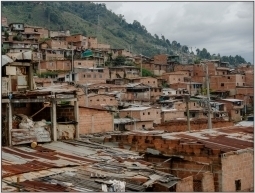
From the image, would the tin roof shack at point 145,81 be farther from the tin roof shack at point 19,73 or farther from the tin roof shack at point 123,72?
the tin roof shack at point 19,73

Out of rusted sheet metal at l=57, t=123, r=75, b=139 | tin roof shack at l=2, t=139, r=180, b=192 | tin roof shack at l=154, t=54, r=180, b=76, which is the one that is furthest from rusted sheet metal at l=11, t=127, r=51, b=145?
tin roof shack at l=154, t=54, r=180, b=76

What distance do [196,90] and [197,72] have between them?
7.22m

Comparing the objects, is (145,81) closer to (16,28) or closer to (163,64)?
(163,64)

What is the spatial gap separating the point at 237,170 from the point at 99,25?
110 meters

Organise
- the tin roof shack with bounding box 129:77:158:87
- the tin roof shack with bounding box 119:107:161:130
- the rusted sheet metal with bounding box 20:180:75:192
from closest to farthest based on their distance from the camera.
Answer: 1. the rusted sheet metal with bounding box 20:180:75:192
2. the tin roof shack with bounding box 119:107:161:130
3. the tin roof shack with bounding box 129:77:158:87

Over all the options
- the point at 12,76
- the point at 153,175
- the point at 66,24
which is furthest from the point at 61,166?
the point at 66,24

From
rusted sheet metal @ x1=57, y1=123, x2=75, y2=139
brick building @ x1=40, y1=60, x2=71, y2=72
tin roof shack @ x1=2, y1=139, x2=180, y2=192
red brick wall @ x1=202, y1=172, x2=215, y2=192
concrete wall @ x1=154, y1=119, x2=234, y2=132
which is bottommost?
red brick wall @ x1=202, y1=172, x2=215, y2=192

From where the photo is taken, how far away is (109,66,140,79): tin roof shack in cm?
5833

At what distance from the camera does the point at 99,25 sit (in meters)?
121

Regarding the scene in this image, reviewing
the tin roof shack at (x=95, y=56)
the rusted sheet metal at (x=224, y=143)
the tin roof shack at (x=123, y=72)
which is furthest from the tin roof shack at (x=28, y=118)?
the tin roof shack at (x=95, y=56)

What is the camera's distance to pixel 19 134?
41.3 feet

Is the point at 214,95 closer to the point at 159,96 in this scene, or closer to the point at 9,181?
the point at 159,96

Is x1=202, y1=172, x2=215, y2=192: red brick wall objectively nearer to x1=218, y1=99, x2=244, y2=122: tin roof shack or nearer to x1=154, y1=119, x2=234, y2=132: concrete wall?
x1=154, y1=119, x2=234, y2=132: concrete wall

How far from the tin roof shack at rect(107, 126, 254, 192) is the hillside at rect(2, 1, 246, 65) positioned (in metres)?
64.8
